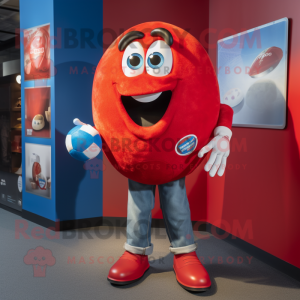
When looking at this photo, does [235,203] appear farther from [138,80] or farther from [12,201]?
[12,201]

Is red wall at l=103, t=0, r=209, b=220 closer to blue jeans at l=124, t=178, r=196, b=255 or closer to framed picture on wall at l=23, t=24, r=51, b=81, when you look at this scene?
framed picture on wall at l=23, t=24, r=51, b=81

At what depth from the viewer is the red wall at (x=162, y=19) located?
316cm

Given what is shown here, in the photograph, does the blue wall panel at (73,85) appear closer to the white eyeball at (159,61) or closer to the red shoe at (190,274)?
the red shoe at (190,274)

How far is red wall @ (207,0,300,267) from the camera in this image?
7.44ft

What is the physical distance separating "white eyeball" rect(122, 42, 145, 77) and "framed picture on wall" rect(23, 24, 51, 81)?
1548mm

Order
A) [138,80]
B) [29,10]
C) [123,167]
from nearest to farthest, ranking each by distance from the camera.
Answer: [138,80] < [123,167] < [29,10]

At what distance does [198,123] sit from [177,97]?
178 mm

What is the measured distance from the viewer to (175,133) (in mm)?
1831

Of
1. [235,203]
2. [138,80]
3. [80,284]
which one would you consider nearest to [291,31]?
[138,80]

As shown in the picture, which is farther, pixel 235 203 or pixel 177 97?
pixel 235 203

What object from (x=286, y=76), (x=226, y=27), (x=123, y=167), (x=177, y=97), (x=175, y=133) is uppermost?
(x=226, y=27)

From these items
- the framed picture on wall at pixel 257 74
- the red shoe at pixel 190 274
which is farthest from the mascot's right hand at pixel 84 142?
the framed picture on wall at pixel 257 74

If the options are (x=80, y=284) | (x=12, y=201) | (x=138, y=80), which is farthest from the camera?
(x=12, y=201)

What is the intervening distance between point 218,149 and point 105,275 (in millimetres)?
1129
